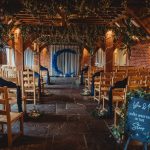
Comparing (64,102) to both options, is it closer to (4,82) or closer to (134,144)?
(4,82)

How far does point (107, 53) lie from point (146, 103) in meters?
6.71

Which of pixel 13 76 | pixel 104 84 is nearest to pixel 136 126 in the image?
pixel 104 84

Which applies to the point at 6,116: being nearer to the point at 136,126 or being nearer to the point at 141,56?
the point at 136,126

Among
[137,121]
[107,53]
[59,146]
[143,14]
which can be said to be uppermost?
[143,14]

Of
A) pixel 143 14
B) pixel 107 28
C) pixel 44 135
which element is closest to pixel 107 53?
pixel 107 28

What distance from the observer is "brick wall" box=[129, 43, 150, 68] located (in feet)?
38.3

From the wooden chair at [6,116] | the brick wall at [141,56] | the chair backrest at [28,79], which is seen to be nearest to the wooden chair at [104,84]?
the chair backrest at [28,79]

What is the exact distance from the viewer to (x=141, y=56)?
1253 cm

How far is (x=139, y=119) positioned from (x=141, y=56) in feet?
31.2

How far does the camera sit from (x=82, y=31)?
1080cm


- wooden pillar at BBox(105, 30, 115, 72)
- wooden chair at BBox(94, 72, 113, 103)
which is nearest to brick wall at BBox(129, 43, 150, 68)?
wooden pillar at BBox(105, 30, 115, 72)

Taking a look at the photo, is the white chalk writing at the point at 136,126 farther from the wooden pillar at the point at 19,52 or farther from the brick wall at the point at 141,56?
the brick wall at the point at 141,56

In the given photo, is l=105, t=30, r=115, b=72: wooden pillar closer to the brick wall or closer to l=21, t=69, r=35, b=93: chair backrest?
the brick wall

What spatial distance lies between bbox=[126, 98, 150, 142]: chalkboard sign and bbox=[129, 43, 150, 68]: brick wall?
8.34 metres
